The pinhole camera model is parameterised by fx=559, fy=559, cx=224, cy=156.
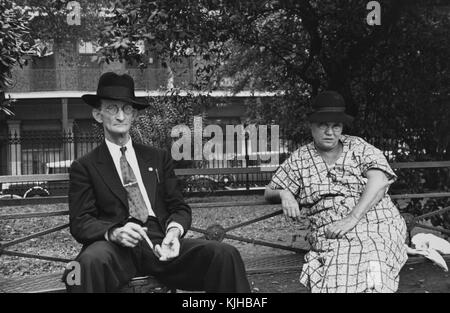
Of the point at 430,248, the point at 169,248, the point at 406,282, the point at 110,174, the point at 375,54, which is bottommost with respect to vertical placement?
the point at 406,282

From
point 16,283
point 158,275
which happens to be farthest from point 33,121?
point 158,275

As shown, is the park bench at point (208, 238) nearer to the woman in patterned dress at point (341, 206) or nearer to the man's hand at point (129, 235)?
the woman in patterned dress at point (341, 206)

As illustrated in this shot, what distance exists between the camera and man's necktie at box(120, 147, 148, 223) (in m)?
3.28

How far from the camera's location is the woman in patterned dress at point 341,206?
3277mm

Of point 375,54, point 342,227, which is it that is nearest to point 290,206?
point 342,227

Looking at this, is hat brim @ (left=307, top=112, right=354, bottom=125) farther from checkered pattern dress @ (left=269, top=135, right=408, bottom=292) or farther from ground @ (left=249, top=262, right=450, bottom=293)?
ground @ (left=249, top=262, right=450, bottom=293)

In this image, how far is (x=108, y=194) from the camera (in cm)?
322

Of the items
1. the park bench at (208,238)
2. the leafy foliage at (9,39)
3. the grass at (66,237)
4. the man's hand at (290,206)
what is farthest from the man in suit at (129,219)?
the grass at (66,237)

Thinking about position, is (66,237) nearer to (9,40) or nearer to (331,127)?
(9,40)

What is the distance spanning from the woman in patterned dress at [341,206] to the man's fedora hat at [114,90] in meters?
1.11

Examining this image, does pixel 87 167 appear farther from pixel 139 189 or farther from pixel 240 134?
pixel 240 134

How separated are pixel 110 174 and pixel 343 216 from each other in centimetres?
148

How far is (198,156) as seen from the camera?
14203 millimetres
